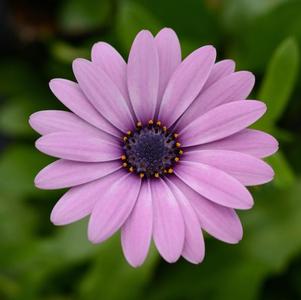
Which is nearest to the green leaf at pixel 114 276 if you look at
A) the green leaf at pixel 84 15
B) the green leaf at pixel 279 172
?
the green leaf at pixel 279 172

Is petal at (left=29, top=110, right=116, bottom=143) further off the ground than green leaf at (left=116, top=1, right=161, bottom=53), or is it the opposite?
green leaf at (left=116, top=1, right=161, bottom=53)

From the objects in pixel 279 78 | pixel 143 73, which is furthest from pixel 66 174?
pixel 279 78

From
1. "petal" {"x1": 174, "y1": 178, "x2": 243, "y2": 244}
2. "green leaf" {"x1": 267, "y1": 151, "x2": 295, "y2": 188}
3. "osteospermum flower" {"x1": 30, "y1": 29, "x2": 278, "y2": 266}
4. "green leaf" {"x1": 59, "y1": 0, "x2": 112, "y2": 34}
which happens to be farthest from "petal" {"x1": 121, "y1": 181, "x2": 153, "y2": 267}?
"green leaf" {"x1": 59, "y1": 0, "x2": 112, "y2": 34}

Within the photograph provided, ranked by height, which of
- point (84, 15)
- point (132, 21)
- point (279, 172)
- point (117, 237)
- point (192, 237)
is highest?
point (84, 15)

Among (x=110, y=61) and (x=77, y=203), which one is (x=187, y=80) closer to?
(x=110, y=61)

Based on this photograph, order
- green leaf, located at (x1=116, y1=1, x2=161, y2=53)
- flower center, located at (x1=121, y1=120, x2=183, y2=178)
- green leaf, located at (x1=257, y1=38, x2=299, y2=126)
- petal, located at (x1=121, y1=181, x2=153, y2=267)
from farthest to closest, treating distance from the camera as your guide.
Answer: green leaf, located at (x1=116, y1=1, x2=161, y2=53) → green leaf, located at (x1=257, y1=38, x2=299, y2=126) → flower center, located at (x1=121, y1=120, x2=183, y2=178) → petal, located at (x1=121, y1=181, x2=153, y2=267)

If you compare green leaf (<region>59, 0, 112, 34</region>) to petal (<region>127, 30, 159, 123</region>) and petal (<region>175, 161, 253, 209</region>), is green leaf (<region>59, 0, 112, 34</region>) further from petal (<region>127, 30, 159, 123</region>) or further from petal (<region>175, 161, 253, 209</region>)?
petal (<region>175, 161, 253, 209</region>)
